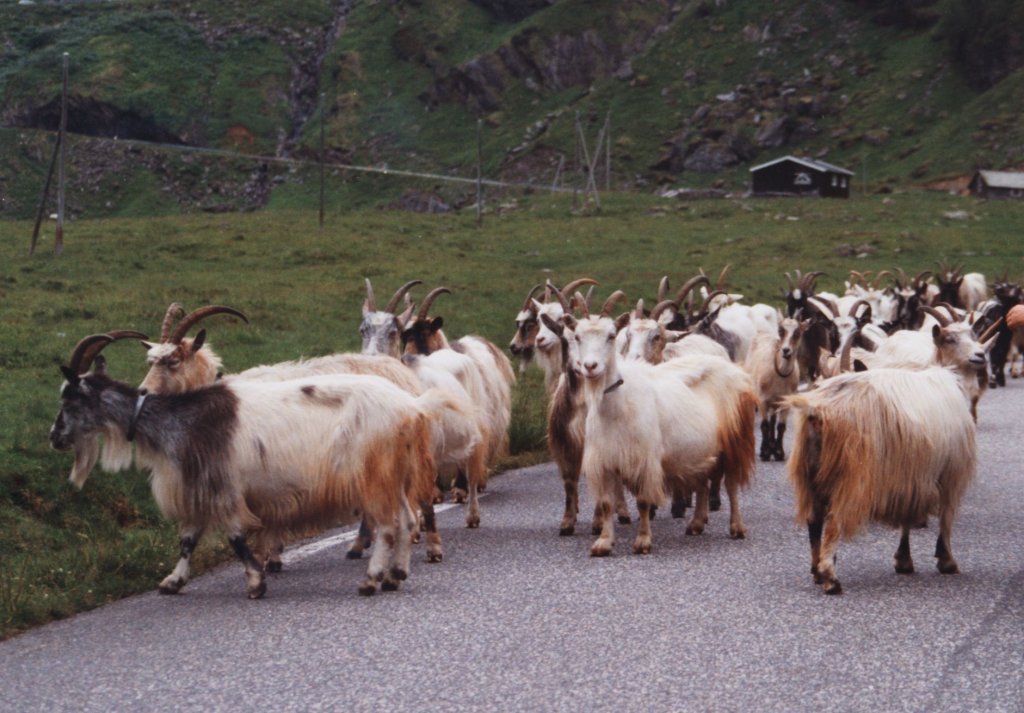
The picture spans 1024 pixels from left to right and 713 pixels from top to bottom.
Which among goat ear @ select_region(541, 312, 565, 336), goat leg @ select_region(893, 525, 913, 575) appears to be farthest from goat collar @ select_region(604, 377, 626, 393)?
goat leg @ select_region(893, 525, 913, 575)

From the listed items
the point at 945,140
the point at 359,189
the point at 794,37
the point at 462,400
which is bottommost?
the point at 462,400

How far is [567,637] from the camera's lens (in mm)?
6945

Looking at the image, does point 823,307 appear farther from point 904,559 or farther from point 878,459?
point 878,459

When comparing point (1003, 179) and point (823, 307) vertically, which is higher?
point (1003, 179)

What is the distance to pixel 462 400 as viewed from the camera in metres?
10.6

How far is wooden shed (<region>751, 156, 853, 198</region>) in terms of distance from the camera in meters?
72.2

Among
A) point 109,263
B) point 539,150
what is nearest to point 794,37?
point 539,150

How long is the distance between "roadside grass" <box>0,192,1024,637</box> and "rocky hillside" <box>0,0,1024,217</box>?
1137 inches

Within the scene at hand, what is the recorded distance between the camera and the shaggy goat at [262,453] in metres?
8.27

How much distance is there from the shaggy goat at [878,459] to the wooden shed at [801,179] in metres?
65.0

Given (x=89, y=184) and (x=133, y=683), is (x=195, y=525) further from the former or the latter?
(x=89, y=184)

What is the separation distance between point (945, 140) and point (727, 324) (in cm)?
6722

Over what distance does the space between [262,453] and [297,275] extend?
23597 mm

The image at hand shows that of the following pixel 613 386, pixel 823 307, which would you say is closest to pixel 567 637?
pixel 613 386
